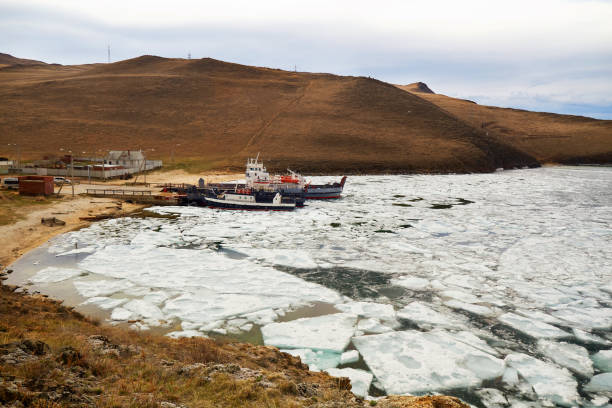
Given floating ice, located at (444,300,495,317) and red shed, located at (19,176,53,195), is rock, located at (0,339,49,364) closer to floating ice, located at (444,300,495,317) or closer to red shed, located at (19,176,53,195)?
floating ice, located at (444,300,495,317)

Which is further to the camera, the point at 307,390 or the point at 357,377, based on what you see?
the point at 357,377

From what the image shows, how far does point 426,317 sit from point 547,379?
476cm

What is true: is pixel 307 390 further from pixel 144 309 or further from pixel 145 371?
pixel 144 309

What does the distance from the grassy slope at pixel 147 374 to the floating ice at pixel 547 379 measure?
3839 millimetres

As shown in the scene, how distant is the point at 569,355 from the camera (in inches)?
515

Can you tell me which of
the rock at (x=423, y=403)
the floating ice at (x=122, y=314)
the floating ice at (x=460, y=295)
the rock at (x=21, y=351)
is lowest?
the floating ice at (x=122, y=314)

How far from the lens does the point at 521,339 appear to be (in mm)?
14141

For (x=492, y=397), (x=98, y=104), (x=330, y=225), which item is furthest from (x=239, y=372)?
(x=98, y=104)

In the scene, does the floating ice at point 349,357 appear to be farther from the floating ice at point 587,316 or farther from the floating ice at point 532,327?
the floating ice at point 587,316

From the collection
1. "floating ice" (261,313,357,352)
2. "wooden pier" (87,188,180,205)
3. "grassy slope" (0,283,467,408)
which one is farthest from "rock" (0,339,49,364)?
"wooden pier" (87,188,180,205)

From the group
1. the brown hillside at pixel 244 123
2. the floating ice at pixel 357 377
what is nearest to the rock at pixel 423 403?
the floating ice at pixel 357 377

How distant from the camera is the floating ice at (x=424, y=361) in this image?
453 inches

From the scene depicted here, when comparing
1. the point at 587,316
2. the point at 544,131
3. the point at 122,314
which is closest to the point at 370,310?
the point at 587,316

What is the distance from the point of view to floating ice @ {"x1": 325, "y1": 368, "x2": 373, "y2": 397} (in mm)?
10999
